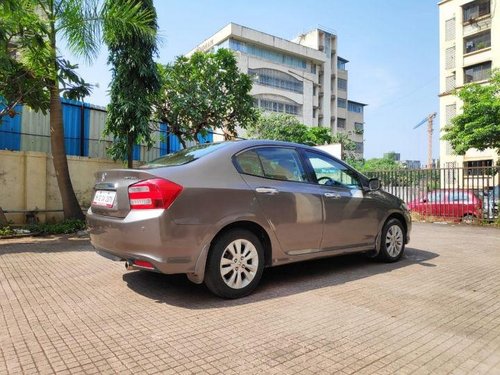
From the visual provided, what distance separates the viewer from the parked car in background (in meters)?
3.56

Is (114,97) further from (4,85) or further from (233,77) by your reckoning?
(233,77)

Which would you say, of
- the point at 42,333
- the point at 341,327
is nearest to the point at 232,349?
the point at 341,327

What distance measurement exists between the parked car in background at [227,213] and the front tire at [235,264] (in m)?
0.01

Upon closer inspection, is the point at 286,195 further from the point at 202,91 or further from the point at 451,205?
the point at 202,91

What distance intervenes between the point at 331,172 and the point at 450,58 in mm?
38963

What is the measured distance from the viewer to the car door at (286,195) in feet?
13.6

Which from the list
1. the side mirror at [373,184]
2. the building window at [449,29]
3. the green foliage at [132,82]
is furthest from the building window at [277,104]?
the side mirror at [373,184]

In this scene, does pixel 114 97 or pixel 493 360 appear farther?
pixel 114 97

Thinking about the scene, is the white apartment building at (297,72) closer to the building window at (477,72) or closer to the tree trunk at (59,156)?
the building window at (477,72)

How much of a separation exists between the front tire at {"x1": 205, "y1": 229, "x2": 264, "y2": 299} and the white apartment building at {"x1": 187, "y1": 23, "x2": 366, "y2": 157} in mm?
45664

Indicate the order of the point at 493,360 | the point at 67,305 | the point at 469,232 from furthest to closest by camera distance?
the point at 469,232
the point at 67,305
the point at 493,360

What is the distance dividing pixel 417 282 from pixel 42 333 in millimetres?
3965

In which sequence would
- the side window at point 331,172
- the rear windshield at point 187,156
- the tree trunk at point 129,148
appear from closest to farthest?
the rear windshield at point 187,156, the side window at point 331,172, the tree trunk at point 129,148

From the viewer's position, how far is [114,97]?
10336mm
